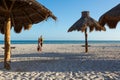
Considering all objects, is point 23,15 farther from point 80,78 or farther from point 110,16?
point 80,78

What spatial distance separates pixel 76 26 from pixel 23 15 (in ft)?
22.6

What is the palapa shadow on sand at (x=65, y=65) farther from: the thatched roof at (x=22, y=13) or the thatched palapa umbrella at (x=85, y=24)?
the thatched palapa umbrella at (x=85, y=24)

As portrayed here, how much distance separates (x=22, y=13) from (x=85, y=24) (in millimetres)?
7100

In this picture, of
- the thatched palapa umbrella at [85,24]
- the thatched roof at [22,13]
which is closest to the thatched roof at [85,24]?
the thatched palapa umbrella at [85,24]

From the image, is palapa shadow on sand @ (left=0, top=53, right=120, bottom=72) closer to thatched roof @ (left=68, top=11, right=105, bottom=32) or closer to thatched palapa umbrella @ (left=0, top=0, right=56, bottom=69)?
thatched palapa umbrella @ (left=0, top=0, right=56, bottom=69)

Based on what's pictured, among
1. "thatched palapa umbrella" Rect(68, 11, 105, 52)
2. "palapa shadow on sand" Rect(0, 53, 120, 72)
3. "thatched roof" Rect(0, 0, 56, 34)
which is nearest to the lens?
"thatched roof" Rect(0, 0, 56, 34)

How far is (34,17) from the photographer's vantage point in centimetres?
1013

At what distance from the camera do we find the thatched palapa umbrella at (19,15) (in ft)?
27.2

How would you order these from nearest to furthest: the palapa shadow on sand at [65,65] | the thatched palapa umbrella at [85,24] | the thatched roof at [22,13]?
the thatched roof at [22,13], the palapa shadow on sand at [65,65], the thatched palapa umbrella at [85,24]

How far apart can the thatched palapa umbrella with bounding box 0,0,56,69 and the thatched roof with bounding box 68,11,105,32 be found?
602 centimetres

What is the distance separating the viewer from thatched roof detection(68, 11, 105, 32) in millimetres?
16047

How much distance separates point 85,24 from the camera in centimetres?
1616

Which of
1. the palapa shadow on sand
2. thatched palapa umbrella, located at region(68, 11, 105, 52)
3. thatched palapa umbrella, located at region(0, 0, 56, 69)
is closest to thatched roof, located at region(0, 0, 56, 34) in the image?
thatched palapa umbrella, located at region(0, 0, 56, 69)

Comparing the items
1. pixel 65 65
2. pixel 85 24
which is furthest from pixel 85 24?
pixel 65 65
